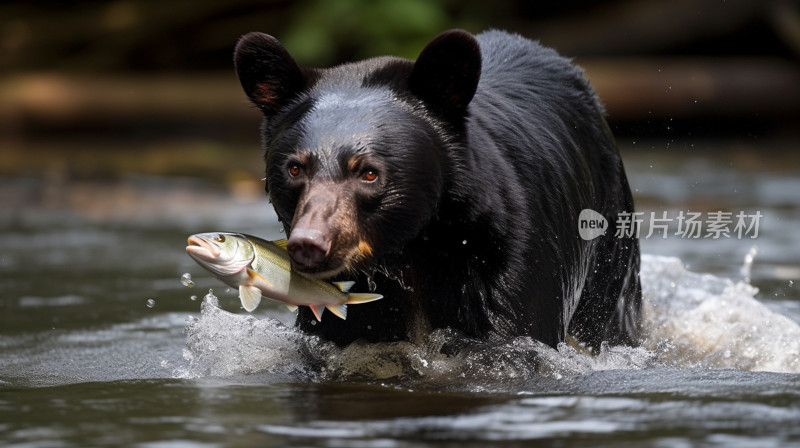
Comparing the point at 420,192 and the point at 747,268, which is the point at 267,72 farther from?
the point at 747,268

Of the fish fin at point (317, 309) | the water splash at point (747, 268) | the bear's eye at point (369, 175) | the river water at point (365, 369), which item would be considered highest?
the bear's eye at point (369, 175)

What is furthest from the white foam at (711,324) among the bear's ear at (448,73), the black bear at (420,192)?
the bear's ear at (448,73)

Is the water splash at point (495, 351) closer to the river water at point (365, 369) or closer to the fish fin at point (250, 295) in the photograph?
the river water at point (365, 369)

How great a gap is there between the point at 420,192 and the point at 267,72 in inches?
29.8

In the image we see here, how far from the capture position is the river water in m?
3.47

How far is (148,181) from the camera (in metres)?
11.6

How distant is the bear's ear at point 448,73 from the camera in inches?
160

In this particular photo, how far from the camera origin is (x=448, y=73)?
13.6 ft

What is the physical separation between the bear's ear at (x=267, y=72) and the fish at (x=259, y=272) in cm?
62

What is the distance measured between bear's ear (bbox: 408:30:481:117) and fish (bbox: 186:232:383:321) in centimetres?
72

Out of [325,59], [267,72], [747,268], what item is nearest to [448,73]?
[267,72]

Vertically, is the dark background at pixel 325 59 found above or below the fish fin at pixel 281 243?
above

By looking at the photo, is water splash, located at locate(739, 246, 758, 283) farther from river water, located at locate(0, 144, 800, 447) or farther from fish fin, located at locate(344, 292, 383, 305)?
fish fin, located at locate(344, 292, 383, 305)

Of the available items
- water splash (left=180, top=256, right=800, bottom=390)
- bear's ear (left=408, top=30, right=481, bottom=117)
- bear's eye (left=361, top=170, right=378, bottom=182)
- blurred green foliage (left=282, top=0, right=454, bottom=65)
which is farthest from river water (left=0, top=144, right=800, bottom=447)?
blurred green foliage (left=282, top=0, right=454, bottom=65)
